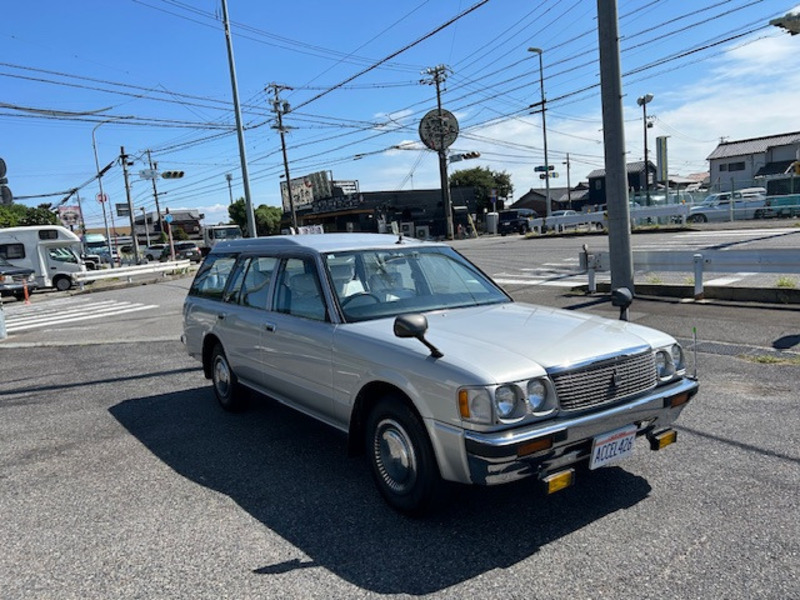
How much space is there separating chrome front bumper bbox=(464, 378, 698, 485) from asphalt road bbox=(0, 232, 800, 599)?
438mm

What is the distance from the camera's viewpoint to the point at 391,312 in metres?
4.17

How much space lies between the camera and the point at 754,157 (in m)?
58.6

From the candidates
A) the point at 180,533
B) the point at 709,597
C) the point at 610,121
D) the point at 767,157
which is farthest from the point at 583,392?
the point at 767,157

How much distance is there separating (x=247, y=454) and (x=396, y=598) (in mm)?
2279

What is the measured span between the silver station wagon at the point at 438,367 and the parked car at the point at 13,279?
21.2 metres

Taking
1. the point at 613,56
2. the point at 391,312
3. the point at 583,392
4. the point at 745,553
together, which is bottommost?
the point at 745,553

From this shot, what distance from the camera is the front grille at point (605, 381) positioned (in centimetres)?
315

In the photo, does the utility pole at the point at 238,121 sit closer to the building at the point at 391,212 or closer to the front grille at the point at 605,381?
the front grille at the point at 605,381

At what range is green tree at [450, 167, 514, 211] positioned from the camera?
80469mm

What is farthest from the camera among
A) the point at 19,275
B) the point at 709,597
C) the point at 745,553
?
the point at 19,275

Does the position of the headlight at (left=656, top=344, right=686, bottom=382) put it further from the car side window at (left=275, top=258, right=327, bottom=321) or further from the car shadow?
the car side window at (left=275, top=258, right=327, bottom=321)

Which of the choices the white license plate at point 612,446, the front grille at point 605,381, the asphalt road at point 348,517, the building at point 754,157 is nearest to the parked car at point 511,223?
the building at point 754,157

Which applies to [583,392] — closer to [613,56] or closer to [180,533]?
[180,533]

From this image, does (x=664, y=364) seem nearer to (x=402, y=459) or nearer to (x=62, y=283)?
(x=402, y=459)
